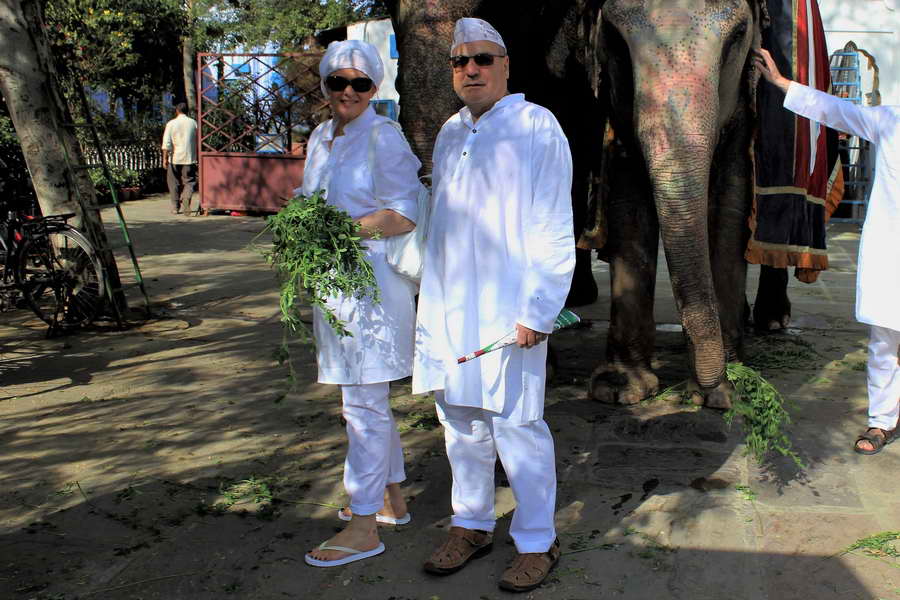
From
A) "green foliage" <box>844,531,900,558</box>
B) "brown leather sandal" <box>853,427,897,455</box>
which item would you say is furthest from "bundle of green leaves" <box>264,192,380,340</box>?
"brown leather sandal" <box>853,427,897,455</box>

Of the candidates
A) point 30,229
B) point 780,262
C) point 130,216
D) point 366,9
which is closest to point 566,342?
point 780,262

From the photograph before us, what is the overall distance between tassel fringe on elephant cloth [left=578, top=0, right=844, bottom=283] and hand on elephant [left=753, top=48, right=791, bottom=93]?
26 centimetres

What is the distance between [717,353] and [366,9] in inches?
978

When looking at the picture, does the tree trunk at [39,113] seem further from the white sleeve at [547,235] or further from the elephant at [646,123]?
the white sleeve at [547,235]

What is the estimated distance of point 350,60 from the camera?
3779mm

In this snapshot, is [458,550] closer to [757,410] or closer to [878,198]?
[757,410]

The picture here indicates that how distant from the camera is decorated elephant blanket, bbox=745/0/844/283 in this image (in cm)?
554

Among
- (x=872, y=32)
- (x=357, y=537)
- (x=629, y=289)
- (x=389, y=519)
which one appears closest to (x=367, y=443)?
(x=357, y=537)

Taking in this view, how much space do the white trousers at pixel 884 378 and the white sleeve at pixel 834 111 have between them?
0.98 metres

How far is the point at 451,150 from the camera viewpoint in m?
3.75

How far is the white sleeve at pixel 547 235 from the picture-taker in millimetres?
3477

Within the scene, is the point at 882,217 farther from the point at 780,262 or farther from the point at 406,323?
the point at 406,323

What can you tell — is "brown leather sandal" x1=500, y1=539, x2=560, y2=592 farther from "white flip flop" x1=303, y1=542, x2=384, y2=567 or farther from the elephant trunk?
the elephant trunk

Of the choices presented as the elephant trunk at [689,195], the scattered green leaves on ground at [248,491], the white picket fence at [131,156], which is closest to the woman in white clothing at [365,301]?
the scattered green leaves on ground at [248,491]
